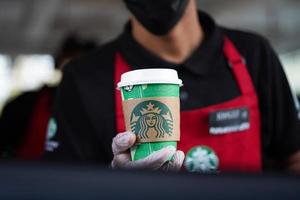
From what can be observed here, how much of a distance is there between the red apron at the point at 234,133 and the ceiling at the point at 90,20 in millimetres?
1343

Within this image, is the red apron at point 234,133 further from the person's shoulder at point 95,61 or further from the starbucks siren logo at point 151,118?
the starbucks siren logo at point 151,118

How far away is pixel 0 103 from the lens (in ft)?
9.53

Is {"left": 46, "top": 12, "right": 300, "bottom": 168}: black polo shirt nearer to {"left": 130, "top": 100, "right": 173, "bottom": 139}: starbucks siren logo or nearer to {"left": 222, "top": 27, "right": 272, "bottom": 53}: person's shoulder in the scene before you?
{"left": 222, "top": 27, "right": 272, "bottom": 53}: person's shoulder

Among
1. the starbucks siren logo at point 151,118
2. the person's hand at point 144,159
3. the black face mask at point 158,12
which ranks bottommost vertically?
the person's hand at point 144,159

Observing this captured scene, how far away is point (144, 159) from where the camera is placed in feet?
2.75

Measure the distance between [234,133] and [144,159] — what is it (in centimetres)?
55

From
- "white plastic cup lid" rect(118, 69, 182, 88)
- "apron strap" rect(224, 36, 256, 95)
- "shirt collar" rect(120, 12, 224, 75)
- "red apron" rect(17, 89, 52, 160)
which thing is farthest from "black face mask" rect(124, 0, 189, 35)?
"red apron" rect(17, 89, 52, 160)

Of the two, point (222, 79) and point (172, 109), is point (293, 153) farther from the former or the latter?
point (172, 109)

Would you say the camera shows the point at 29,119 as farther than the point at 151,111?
Yes

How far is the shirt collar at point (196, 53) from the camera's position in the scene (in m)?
1.27

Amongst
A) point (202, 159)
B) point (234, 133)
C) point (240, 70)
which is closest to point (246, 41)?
point (240, 70)

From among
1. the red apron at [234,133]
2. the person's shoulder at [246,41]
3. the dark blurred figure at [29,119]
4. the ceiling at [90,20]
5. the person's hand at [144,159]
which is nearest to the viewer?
the person's hand at [144,159]

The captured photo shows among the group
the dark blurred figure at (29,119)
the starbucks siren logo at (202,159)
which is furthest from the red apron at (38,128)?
the starbucks siren logo at (202,159)

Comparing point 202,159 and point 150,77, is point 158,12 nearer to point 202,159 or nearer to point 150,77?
point 202,159
